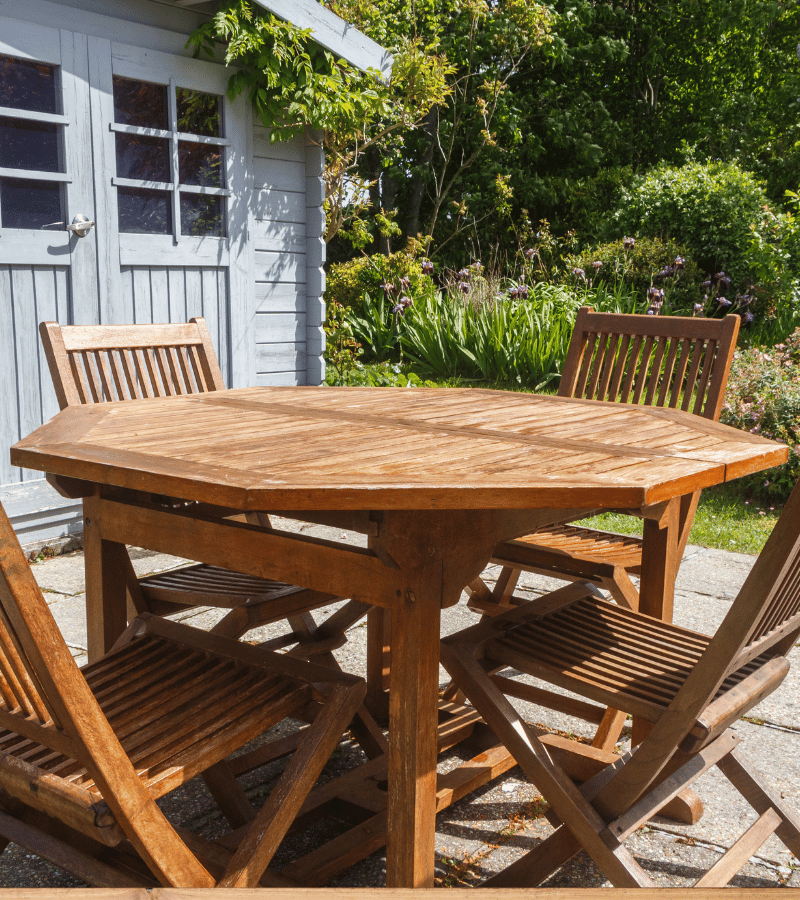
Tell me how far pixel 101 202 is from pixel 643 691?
3.81 meters

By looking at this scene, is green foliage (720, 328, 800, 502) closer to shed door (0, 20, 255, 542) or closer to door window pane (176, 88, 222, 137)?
shed door (0, 20, 255, 542)

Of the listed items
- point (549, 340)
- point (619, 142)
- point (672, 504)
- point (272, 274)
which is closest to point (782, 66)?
point (619, 142)

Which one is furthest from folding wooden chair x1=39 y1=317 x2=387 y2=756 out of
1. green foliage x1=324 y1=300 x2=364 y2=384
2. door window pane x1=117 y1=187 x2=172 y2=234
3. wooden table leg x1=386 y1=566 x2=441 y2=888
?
green foliage x1=324 y1=300 x2=364 y2=384

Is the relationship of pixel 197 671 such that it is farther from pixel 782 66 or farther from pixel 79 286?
pixel 782 66

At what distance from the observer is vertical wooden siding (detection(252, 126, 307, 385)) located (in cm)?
550

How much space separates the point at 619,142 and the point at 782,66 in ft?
9.96

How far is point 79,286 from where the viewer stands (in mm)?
4406

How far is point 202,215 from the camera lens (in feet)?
16.7

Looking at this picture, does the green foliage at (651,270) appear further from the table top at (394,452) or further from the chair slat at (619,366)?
the table top at (394,452)

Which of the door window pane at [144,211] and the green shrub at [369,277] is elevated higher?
the door window pane at [144,211]

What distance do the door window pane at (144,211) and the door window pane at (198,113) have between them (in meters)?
0.44

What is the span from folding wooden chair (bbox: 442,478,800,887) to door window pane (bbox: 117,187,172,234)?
351cm

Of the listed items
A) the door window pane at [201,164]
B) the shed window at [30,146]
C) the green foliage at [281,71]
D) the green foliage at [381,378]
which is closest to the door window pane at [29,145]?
the shed window at [30,146]

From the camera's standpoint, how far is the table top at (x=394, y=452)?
1.40m
